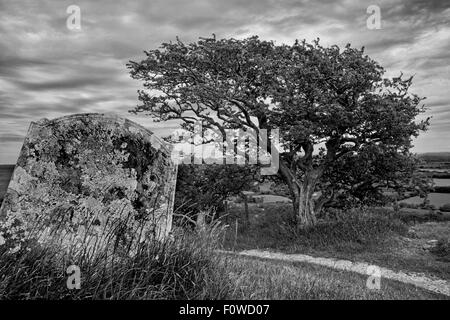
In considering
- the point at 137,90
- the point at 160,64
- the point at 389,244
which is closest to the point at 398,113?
the point at 389,244

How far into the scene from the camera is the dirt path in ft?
34.6

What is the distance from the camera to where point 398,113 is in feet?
Result: 49.7

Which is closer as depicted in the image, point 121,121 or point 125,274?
point 125,274

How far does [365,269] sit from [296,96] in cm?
711

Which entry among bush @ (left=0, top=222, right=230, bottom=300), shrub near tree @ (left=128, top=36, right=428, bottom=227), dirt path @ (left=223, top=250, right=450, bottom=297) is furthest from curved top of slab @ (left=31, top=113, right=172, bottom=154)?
shrub near tree @ (left=128, top=36, right=428, bottom=227)

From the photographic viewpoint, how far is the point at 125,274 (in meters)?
4.28

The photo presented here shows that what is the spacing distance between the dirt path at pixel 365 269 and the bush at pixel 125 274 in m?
5.43

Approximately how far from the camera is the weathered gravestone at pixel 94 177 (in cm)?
543

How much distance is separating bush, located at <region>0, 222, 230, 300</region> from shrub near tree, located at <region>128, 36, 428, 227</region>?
34.2ft

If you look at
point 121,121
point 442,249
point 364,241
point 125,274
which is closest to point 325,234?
point 364,241

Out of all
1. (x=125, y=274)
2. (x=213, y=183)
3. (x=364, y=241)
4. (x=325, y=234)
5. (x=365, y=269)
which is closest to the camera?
(x=125, y=274)

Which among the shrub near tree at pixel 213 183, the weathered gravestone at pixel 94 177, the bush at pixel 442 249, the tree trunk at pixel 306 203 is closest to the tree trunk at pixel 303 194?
the tree trunk at pixel 306 203

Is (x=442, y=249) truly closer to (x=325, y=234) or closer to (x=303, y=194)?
(x=325, y=234)
